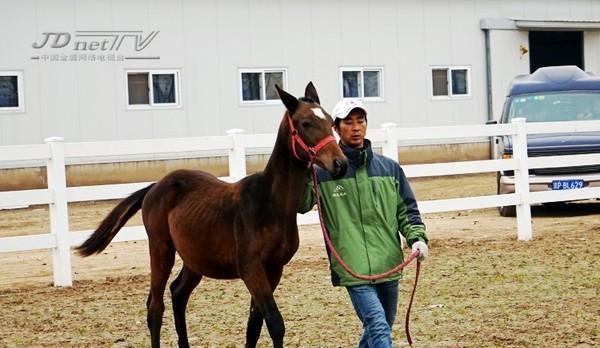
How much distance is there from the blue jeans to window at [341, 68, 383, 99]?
19002mm

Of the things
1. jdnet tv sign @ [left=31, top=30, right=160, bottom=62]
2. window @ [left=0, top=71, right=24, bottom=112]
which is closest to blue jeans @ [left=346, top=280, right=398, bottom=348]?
window @ [left=0, top=71, right=24, bottom=112]

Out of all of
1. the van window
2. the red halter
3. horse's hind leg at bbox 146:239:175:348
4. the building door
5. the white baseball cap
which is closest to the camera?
the white baseball cap

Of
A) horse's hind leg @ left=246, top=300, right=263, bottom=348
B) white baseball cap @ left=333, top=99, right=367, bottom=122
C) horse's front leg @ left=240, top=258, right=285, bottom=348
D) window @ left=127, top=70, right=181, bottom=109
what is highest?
window @ left=127, top=70, right=181, bottom=109

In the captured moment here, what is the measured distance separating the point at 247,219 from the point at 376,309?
4.15 ft

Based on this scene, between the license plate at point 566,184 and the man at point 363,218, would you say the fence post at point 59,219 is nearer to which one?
the man at point 363,218

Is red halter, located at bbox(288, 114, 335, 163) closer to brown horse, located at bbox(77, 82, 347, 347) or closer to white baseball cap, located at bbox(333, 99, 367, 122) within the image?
brown horse, located at bbox(77, 82, 347, 347)

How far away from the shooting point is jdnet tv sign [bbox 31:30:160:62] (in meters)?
21.4

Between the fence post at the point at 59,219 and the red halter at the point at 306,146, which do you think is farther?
the fence post at the point at 59,219

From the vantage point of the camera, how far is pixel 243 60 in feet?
76.5

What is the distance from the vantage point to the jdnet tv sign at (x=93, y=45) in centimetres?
2144

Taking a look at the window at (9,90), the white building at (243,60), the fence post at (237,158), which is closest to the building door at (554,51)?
the white building at (243,60)

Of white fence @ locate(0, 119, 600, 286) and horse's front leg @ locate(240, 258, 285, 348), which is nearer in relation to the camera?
horse's front leg @ locate(240, 258, 285, 348)

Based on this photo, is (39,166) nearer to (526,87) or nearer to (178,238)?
(526,87)

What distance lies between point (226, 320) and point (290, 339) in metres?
1.07
